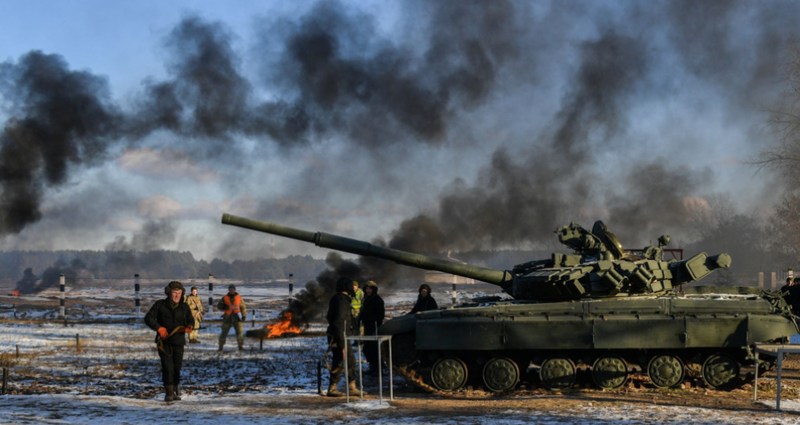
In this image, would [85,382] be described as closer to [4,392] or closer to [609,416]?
[4,392]

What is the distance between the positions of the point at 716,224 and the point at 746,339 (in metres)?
56.9

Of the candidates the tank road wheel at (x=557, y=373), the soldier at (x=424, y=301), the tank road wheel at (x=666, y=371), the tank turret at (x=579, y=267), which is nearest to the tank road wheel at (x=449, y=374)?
the tank road wheel at (x=557, y=373)

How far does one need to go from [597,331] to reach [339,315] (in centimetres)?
397

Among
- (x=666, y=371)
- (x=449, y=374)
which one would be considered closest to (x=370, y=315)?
(x=449, y=374)

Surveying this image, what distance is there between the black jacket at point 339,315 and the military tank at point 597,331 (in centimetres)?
116

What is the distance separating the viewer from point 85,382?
12.6 metres

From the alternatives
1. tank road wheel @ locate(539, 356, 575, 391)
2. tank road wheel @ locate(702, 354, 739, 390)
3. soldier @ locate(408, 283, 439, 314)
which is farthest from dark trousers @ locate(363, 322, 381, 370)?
→ tank road wheel @ locate(702, 354, 739, 390)

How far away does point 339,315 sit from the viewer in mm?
11367

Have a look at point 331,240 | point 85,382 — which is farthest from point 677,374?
point 85,382

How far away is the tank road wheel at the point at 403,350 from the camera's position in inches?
483

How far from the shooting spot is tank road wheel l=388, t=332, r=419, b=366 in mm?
12273

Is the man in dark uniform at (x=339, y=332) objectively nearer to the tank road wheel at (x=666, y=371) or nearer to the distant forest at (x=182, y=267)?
the tank road wheel at (x=666, y=371)

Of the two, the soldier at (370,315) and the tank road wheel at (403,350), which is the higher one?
the soldier at (370,315)

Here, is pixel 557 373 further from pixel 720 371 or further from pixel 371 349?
pixel 371 349
